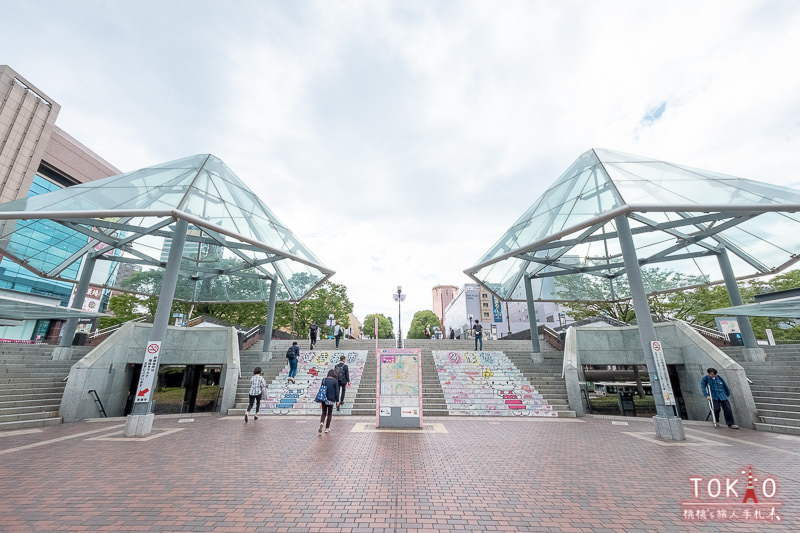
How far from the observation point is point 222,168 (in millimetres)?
13828

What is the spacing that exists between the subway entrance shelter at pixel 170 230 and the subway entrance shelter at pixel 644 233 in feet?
34.1

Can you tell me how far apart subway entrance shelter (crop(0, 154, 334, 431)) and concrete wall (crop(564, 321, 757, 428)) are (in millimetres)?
12155

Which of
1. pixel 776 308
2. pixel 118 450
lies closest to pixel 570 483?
pixel 118 450

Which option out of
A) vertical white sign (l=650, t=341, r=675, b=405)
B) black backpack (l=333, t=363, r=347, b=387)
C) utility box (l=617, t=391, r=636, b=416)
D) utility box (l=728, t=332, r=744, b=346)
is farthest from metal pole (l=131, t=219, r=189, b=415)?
utility box (l=728, t=332, r=744, b=346)

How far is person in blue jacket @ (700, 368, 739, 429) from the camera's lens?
1035 cm

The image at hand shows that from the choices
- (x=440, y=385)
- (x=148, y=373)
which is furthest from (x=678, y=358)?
(x=148, y=373)

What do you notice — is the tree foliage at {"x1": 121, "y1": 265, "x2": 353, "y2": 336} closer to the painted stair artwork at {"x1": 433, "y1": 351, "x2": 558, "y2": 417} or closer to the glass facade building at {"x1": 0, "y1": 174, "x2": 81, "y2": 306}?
the glass facade building at {"x1": 0, "y1": 174, "x2": 81, "y2": 306}

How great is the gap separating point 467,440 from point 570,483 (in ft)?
11.3

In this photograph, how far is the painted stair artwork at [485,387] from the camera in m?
12.7

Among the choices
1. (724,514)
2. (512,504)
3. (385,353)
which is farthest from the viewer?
(385,353)

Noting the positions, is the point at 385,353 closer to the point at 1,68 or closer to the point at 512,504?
the point at 512,504

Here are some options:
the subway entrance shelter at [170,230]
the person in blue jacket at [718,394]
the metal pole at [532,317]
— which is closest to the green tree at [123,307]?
the subway entrance shelter at [170,230]

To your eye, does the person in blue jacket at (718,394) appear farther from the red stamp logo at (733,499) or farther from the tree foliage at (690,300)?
the tree foliage at (690,300)

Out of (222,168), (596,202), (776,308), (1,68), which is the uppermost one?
(1,68)
